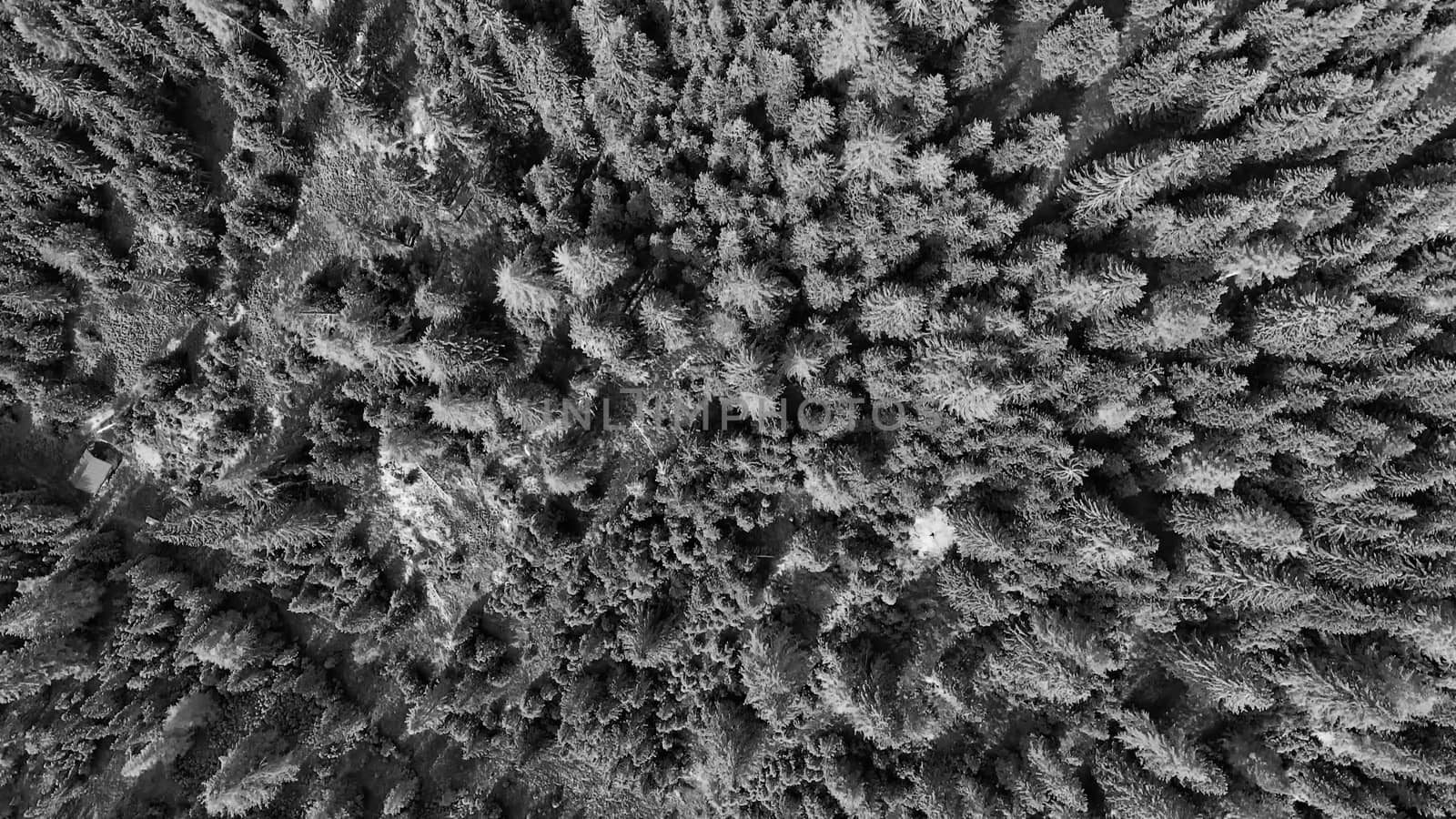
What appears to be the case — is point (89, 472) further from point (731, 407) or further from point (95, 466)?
point (731, 407)

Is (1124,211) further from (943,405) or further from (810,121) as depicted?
(810,121)

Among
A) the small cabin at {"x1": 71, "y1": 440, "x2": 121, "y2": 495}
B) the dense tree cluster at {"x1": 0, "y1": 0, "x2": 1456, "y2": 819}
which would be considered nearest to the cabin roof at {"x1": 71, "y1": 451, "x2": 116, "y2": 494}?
the small cabin at {"x1": 71, "y1": 440, "x2": 121, "y2": 495}

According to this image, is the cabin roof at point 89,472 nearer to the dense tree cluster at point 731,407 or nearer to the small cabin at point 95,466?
the small cabin at point 95,466

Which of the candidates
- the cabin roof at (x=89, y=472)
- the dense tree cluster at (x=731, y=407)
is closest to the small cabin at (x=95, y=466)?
the cabin roof at (x=89, y=472)

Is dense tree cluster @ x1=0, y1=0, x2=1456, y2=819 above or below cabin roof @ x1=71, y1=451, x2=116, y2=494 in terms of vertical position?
above

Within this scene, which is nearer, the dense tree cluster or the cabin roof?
the dense tree cluster

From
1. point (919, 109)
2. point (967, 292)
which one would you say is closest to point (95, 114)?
point (919, 109)

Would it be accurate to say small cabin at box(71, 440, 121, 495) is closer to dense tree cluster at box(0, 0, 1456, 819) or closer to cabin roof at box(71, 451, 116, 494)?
cabin roof at box(71, 451, 116, 494)

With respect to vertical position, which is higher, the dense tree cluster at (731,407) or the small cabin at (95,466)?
the dense tree cluster at (731,407)
